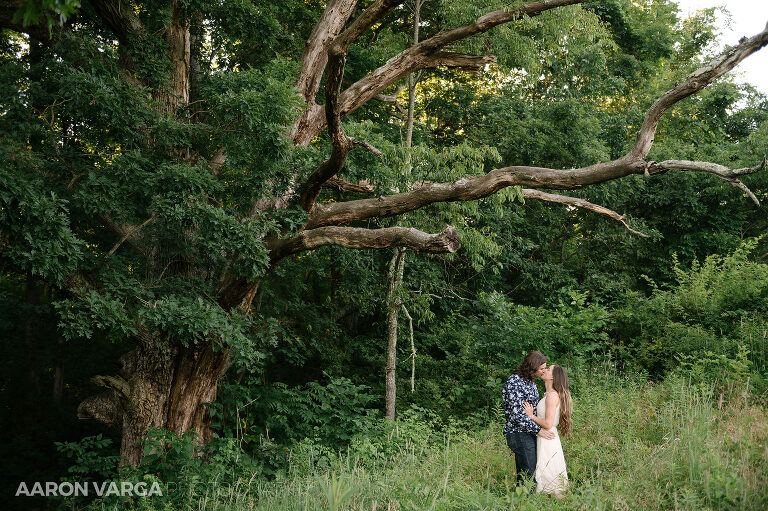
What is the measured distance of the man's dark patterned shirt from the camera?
544 cm

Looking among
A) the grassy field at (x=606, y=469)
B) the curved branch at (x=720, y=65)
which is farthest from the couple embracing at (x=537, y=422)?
the curved branch at (x=720, y=65)

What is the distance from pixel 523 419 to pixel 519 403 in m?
0.16

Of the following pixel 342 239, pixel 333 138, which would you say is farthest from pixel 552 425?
pixel 333 138

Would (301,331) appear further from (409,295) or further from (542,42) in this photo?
(542,42)

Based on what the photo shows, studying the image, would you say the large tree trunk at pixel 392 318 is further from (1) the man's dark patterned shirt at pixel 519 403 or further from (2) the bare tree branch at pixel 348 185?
(1) the man's dark patterned shirt at pixel 519 403

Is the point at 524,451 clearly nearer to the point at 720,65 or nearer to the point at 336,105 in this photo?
the point at 336,105

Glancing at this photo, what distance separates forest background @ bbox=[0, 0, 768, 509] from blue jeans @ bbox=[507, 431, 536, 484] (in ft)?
0.73

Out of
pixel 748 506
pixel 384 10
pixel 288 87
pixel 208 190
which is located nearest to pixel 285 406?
pixel 208 190

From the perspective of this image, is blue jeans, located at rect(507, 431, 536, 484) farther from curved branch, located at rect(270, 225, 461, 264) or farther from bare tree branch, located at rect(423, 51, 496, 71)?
bare tree branch, located at rect(423, 51, 496, 71)

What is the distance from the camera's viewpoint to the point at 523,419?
546 cm

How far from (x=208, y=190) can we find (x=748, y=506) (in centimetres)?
605

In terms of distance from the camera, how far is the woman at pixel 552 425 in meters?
5.21

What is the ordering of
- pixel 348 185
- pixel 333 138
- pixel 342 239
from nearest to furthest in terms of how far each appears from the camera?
pixel 333 138 < pixel 342 239 < pixel 348 185

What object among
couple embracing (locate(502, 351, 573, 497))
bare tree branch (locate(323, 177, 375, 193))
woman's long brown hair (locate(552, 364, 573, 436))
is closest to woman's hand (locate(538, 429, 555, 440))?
couple embracing (locate(502, 351, 573, 497))
